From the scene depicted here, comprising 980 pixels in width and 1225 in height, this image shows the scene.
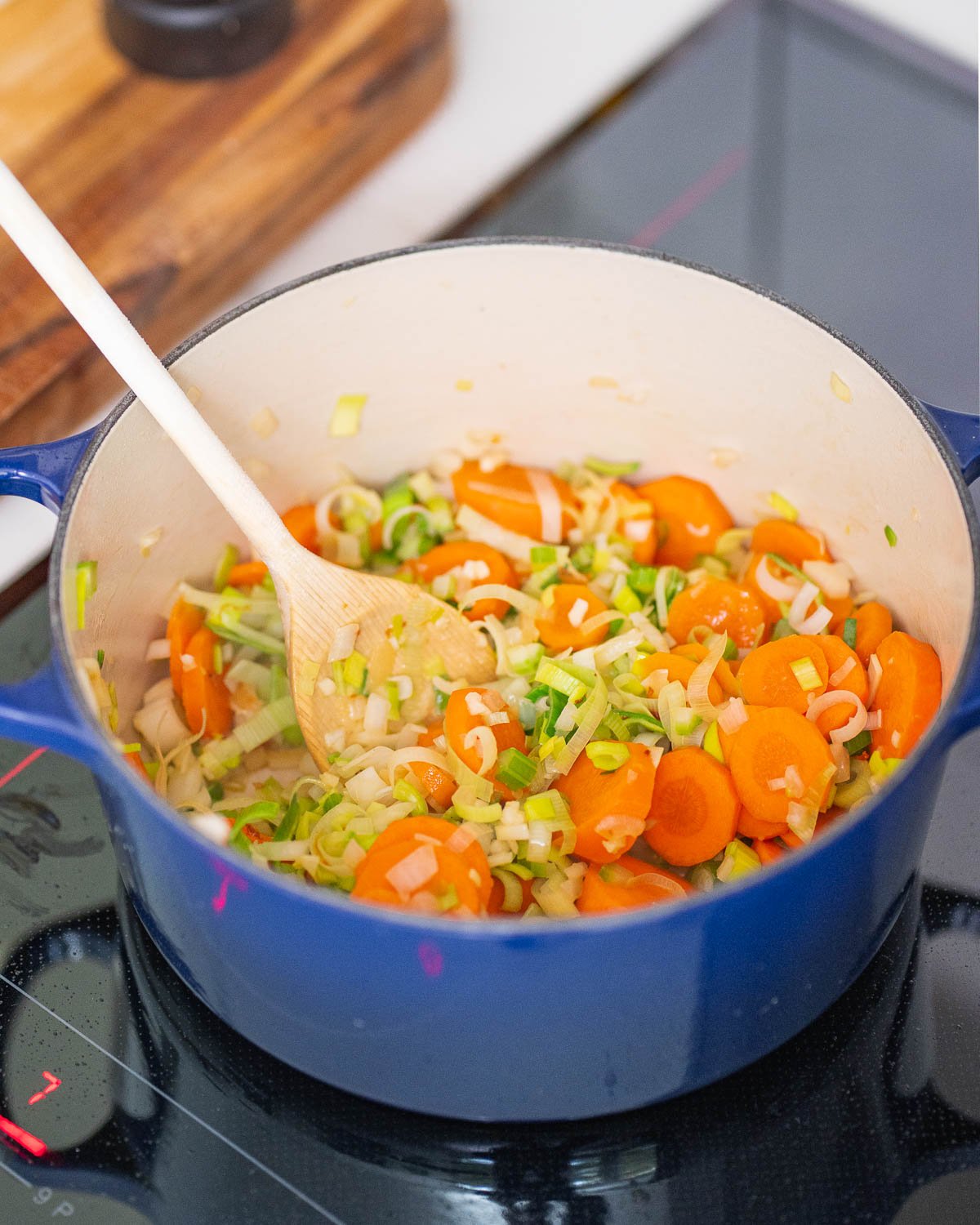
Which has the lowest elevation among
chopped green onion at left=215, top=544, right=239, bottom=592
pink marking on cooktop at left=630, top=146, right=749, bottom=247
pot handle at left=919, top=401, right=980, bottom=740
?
pink marking on cooktop at left=630, top=146, right=749, bottom=247

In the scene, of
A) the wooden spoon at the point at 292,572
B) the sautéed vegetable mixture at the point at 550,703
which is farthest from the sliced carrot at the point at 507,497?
the wooden spoon at the point at 292,572

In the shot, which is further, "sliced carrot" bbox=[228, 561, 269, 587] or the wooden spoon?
"sliced carrot" bbox=[228, 561, 269, 587]

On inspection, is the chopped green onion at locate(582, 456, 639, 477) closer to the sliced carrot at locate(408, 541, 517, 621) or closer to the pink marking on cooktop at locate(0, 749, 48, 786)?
the sliced carrot at locate(408, 541, 517, 621)

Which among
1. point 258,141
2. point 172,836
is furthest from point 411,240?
point 172,836

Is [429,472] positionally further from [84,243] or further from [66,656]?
[66,656]

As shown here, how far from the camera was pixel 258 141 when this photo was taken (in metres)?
1.45

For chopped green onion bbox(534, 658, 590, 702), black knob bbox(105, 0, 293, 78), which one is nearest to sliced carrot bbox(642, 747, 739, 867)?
chopped green onion bbox(534, 658, 590, 702)

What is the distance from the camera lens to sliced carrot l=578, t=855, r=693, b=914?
37.9 inches

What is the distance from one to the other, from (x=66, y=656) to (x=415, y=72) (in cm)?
90

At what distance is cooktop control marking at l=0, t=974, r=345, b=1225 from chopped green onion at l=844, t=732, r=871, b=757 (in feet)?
1.65

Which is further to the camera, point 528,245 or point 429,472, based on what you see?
point 429,472

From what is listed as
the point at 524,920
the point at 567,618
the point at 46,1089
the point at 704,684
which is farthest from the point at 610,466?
the point at 46,1089

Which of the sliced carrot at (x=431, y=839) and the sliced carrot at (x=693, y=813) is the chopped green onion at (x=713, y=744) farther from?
the sliced carrot at (x=431, y=839)

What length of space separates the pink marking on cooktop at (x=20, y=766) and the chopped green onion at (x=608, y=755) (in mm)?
453
